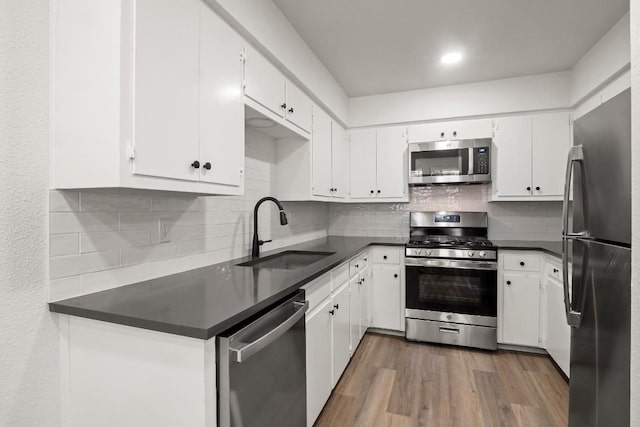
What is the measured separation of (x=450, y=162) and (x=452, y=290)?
1.27 m

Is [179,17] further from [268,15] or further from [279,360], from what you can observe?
[279,360]

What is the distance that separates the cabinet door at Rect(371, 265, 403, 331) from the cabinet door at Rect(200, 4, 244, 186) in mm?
2062

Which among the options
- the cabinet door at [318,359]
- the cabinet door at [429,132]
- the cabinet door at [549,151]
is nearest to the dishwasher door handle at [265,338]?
the cabinet door at [318,359]

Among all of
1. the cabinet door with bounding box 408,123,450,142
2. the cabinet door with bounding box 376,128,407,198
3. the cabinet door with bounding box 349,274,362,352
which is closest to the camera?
the cabinet door with bounding box 349,274,362,352

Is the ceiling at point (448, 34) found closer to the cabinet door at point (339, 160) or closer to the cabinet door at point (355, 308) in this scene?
the cabinet door at point (339, 160)

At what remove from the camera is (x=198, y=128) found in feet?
4.55

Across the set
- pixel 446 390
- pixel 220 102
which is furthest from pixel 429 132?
pixel 220 102

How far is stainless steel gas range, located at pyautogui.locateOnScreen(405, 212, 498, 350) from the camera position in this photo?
289 cm

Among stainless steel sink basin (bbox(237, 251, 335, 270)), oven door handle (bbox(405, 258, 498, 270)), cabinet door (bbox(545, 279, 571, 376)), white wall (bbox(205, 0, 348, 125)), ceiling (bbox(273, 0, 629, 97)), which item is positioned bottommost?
cabinet door (bbox(545, 279, 571, 376))

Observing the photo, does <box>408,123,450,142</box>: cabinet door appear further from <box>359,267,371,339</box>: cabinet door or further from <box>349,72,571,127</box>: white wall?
<box>359,267,371,339</box>: cabinet door

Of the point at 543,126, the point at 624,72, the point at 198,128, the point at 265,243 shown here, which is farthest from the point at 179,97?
the point at 543,126

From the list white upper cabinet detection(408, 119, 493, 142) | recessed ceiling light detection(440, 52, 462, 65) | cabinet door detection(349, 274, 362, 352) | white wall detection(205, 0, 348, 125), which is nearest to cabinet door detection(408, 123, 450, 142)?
white upper cabinet detection(408, 119, 493, 142)

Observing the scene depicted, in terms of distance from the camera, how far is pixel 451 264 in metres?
2.95

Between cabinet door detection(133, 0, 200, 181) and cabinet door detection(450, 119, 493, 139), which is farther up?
cabinet door detection(450, 119, 493, 139)
